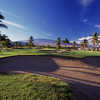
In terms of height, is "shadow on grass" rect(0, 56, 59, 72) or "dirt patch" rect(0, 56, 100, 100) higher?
"shadow on grass" rect(0, 56, 59, 72)

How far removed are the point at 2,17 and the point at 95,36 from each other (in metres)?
38.8

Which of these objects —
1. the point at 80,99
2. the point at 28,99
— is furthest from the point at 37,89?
the point at 80,99

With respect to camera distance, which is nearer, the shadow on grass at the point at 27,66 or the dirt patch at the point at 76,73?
the dirt patch at the point at 76,73

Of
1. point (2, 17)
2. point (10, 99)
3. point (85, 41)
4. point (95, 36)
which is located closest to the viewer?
point (10, 99)

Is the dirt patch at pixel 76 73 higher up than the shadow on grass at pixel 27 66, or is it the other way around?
the shadow on grass at pixel 27 66

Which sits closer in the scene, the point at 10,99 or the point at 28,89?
the point at 10,99

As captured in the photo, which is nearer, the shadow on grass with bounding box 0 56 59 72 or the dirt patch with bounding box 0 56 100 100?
the dirt patch with bounding box 0 56 100 100

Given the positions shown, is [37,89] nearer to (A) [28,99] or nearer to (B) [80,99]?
(A) [28,99]

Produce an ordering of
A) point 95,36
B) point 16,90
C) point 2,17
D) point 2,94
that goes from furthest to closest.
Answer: point 95,36 < point 2,17 < point 16,90 < point 2,94

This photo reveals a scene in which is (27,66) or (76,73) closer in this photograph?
(76,73)

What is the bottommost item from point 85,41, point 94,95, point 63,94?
point 94,95

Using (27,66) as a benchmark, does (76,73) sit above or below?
below

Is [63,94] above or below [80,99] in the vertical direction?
above

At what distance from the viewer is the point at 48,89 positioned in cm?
319
